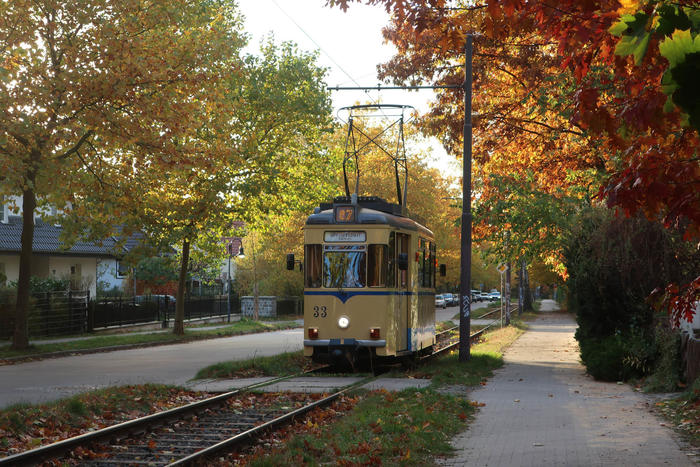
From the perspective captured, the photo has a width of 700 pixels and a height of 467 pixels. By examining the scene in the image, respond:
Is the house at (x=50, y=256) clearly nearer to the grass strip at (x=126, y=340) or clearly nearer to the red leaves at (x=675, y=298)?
the grass strip at (x=126, y=340)

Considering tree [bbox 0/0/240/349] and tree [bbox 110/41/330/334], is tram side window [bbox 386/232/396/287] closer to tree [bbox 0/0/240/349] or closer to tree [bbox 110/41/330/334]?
tree [bbox 0/0/240/349]

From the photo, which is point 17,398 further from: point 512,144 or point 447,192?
point 447,192

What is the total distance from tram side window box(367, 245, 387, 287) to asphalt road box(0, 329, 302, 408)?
14.1ft

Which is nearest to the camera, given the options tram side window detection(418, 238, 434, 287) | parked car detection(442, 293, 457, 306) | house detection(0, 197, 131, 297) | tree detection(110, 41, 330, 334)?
tram side window detection(418, 238, 434, 287)

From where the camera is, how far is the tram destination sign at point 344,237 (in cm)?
1805

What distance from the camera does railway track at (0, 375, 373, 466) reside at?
28.7ft

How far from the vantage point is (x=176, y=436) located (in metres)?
10.6

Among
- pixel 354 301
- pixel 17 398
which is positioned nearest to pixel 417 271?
pixel 354 301

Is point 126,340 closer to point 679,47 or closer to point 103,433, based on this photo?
point 103,433

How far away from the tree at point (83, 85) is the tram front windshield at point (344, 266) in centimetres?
679

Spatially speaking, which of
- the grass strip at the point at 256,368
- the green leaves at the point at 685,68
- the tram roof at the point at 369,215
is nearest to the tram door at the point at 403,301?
the tram roof at the point at 369,215

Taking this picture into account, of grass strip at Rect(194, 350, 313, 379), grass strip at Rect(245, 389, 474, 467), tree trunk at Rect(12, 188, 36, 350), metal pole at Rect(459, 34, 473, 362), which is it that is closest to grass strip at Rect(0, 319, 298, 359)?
tree trunk at Rect(12, 188, 36, 350)

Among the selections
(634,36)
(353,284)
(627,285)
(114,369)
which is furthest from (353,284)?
(634,36)

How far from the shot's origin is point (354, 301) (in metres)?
17.9
